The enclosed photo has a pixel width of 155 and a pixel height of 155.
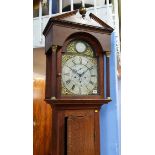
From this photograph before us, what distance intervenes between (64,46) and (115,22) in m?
0.59

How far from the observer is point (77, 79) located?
3.34 ft

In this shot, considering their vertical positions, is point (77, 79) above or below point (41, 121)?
above

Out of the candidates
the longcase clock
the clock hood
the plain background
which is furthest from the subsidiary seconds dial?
the plain background

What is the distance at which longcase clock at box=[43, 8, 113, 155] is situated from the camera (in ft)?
3.13

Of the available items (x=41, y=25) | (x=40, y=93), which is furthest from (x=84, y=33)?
(x=40, y=93)

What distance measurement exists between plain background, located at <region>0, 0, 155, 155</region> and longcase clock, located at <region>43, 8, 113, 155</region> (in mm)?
290

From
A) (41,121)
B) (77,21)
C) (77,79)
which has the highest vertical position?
(77,21)
